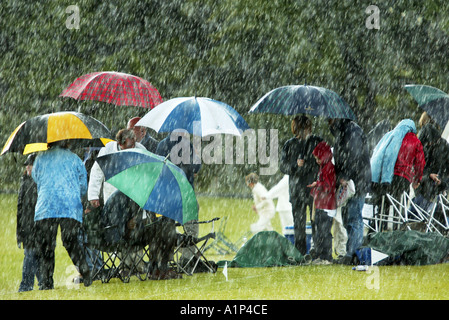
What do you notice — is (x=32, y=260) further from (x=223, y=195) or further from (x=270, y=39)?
(x=223, y=195)

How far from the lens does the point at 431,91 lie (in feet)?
33.8

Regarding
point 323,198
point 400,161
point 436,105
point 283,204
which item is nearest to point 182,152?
point 323,198

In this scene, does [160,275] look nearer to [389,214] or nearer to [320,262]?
[320,262]

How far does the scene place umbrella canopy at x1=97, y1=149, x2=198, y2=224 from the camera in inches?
319

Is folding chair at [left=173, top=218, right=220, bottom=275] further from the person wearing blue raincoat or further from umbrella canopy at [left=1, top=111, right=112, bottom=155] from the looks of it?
umbrella canopy at [left=1, top=111, right=112, bottom=155]

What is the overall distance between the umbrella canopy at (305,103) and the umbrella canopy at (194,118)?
2.40 feet

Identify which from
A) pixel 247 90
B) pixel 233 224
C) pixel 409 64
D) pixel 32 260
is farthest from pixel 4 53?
pixel 32 260

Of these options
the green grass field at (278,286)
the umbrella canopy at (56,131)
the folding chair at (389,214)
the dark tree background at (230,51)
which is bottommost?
the green grass field at (278,286)

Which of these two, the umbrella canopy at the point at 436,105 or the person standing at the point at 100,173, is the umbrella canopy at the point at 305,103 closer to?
the umbrella canopy at the point at 436,105

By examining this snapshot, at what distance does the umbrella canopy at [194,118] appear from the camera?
9375mm

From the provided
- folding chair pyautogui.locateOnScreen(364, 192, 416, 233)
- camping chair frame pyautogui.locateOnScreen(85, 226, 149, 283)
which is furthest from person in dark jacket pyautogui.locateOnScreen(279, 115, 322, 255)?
camping chair frame pyautogui.locateOnScreen(85, 226, 149, 283)

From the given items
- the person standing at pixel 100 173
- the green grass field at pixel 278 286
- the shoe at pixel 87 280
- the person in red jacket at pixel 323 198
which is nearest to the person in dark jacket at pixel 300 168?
the person in red jacket at pixel 323 198

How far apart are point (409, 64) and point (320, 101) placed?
11.2 m

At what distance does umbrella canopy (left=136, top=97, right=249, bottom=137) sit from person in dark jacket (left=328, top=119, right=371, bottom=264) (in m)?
1.47
